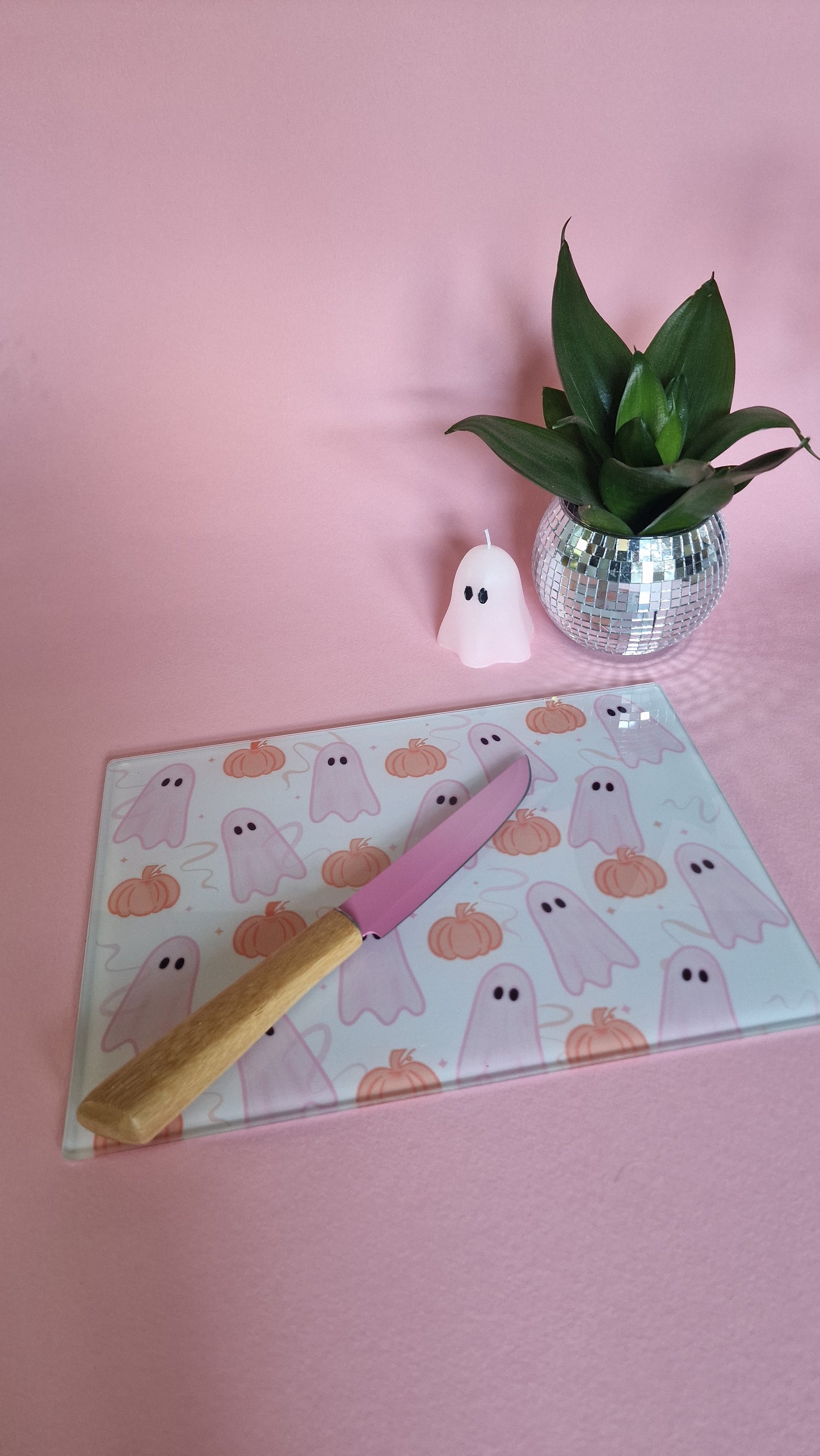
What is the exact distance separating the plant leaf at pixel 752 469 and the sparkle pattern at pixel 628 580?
7 cm

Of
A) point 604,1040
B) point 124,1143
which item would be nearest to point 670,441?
point 604,1040

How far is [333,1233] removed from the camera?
18.2 inches

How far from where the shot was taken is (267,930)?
1.91 feet

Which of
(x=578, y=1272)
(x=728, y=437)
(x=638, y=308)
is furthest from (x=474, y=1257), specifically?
(x=638, y=308)

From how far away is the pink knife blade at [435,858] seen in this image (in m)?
0.55

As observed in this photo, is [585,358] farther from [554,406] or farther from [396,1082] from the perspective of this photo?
[396,1082]

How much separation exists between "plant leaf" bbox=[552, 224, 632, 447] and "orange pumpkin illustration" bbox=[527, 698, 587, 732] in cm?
20

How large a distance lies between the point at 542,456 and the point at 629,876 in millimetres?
311

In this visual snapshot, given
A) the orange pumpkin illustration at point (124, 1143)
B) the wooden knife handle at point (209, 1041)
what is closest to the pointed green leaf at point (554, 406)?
the wooden knife handle at point (209, 1041)

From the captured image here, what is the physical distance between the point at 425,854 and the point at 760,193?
701 mm

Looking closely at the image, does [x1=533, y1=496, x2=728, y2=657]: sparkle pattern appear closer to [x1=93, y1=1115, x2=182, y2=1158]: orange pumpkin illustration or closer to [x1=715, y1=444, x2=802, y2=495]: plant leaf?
[x1=715, y1=444, x2=802, y2=495]: plant leaf

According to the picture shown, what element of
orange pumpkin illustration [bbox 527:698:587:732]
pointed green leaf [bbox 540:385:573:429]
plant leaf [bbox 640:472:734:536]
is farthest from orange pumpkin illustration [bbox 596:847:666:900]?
pointed green leaf [bbox 540:385:573:429]

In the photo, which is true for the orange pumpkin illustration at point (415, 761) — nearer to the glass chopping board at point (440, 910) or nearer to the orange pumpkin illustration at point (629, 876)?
the glass chopping board at point (440, 910)

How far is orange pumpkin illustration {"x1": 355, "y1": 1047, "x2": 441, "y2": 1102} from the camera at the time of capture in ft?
1.65
